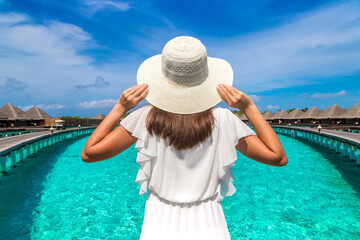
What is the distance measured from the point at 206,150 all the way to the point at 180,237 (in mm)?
460

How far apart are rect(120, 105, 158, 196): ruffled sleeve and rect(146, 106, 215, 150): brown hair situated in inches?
1.2

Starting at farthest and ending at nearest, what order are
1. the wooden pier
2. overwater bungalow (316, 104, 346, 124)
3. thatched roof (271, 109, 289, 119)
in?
thatched roof (271, 109, 289, 119)
overwater bungalow (316, 104, 346, 124)
the wooden pier

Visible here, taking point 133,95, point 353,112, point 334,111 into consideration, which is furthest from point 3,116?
point 353,112

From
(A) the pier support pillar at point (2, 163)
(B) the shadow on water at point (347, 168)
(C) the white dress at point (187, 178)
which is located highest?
(C) the white dress at point (187, 178)

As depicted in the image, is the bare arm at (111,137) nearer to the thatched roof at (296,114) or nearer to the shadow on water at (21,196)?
the shadow on water at (21,196)

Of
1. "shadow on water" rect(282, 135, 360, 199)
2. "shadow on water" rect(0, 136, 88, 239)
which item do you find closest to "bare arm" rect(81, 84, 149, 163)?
"shadow on water" rect(0, 136, 88, 239)

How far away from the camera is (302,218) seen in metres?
5.33

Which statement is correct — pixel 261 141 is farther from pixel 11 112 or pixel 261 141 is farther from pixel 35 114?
pixel 35 114

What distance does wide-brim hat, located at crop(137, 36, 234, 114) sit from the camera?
3.34 ft

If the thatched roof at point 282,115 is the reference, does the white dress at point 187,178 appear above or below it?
below

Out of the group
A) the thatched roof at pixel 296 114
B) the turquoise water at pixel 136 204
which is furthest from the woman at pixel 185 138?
the thatched roof at pixel 296 114

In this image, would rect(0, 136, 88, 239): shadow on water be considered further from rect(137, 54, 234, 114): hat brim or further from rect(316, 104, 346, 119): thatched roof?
rect(316, 104, 346, 119): thatched roof

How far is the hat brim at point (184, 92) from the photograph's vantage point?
1.03m

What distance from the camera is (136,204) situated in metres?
6.42
